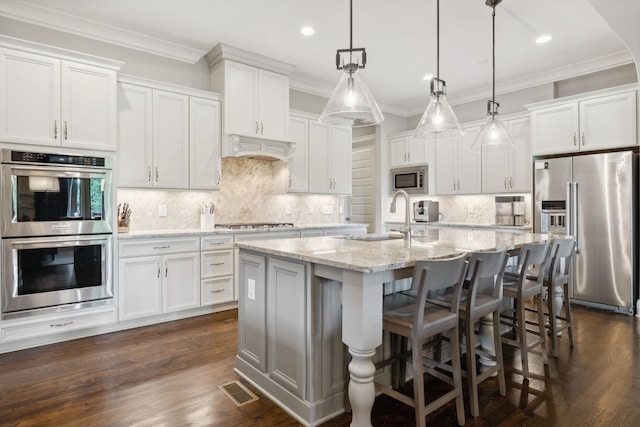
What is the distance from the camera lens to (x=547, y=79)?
503cm

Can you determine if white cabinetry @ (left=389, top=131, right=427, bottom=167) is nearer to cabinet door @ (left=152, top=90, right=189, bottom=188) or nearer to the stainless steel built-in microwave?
the stainless steel built-in microwave

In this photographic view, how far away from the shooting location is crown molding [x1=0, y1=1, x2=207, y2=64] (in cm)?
338

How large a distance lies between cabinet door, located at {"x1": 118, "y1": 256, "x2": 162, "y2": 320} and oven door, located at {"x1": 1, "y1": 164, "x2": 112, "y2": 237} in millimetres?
418

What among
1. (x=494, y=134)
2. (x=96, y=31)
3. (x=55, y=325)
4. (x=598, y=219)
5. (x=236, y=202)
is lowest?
(x=55, y=325)

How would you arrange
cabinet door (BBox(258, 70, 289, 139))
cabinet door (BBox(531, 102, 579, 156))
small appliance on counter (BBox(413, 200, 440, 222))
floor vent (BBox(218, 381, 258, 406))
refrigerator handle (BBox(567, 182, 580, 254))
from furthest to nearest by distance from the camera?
small appliance on counter (BBox(413, 200, 440, 222)) → cabinet door (BBox(258, 70, 289, 139)) → cabinet door (BBox(531, 102, 579, 156)) → refrigerator handle (BBox(567, 182, 580, 254)) → floor vent (BBox(218, 381, 258, 406))

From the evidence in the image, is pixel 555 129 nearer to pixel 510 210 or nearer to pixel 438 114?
pixel 510 210

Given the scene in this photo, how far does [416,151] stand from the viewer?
626 centimetres

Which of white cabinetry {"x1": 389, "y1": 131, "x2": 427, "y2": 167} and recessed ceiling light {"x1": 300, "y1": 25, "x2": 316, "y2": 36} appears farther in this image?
white cabinetry {"x1": 389, "y1": 131, "x2": 427, "y2": 167}

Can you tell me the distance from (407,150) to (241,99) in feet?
10.2

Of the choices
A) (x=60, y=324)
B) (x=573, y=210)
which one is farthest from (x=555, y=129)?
(x=60, y=324)

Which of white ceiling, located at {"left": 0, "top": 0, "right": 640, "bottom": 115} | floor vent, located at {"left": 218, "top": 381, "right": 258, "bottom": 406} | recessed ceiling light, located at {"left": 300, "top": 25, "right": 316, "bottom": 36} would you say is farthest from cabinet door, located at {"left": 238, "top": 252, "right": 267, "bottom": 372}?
recessed ceiling light, located at {"left": 300, "top": 25, "right": 316, "bottom": 36}

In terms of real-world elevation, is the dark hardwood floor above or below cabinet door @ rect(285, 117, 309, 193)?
below

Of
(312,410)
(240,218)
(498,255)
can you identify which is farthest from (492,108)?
(240,218)

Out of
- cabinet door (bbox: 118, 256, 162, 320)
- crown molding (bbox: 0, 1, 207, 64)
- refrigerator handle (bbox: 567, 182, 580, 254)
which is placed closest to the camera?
crown molding (bbox: 0, 1, 207, 64)
